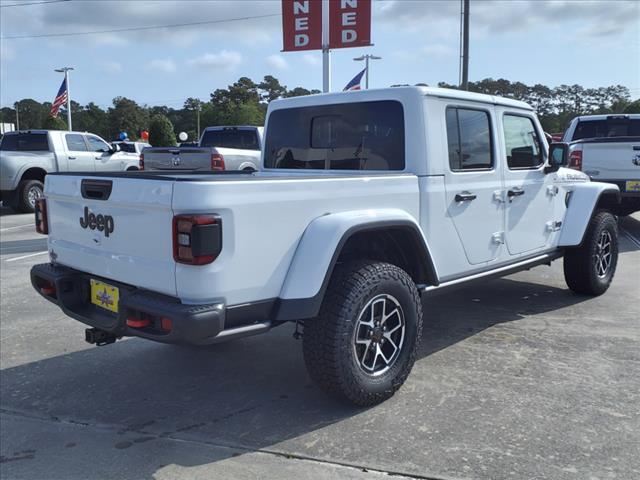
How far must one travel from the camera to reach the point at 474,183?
4.11 meters

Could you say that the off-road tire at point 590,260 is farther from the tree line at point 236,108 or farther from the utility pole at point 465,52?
the tree line at point 236,108

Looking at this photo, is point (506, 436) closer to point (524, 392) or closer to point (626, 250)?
point (524, 392)

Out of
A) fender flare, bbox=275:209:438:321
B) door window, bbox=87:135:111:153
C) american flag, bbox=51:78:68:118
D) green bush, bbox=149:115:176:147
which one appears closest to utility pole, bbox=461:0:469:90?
door window, bbox=87:135:111:153

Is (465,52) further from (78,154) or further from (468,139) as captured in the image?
(468,139)

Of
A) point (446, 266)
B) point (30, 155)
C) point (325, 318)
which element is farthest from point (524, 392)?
point (30, 155)

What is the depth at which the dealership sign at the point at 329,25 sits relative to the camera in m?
14.3

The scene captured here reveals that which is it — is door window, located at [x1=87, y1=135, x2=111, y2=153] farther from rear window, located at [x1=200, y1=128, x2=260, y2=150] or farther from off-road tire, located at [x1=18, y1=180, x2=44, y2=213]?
rear window, located at [x1=200, y1=128, x2=260, y2=150]

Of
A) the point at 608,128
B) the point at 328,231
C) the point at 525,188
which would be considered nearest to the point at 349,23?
the point at 608,128

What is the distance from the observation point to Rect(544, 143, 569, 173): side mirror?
500cm

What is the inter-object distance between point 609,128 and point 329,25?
274 inches

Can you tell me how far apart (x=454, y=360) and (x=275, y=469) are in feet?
5.96

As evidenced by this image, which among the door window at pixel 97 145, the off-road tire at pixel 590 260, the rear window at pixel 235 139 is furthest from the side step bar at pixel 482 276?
the door window at pixel 97 145

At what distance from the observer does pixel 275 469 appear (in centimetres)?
284

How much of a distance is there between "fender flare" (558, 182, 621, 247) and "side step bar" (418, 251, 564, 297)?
0.55 ft
